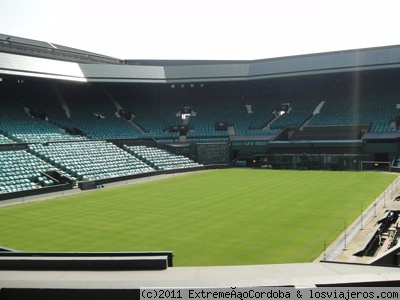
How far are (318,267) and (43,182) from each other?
3027cm

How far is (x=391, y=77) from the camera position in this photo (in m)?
62.3

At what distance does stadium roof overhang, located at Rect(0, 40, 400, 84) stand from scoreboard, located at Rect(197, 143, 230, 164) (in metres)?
11.9

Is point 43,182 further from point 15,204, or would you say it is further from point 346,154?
point 346,154

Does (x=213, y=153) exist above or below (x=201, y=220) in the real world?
above

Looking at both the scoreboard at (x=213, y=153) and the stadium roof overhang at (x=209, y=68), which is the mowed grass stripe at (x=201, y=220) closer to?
the scoreboard at (x=213, y=153)

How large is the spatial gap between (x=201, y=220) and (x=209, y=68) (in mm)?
46517

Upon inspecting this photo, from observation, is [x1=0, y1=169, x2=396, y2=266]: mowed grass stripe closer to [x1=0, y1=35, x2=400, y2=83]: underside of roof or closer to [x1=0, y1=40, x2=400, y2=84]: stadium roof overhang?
[x1=0, y1=40, x2=400, y2=84]: stadium roof overhang

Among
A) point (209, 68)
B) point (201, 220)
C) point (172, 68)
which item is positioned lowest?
point (201, 220)

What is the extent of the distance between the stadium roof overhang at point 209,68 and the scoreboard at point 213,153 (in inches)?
468

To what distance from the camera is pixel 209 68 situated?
6419cm

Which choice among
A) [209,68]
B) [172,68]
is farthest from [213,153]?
[172,68]

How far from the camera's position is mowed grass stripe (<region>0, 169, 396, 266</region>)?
51.8ft

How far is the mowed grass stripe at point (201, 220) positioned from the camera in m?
15.8

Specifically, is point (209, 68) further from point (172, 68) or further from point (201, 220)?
point (201, 220)
